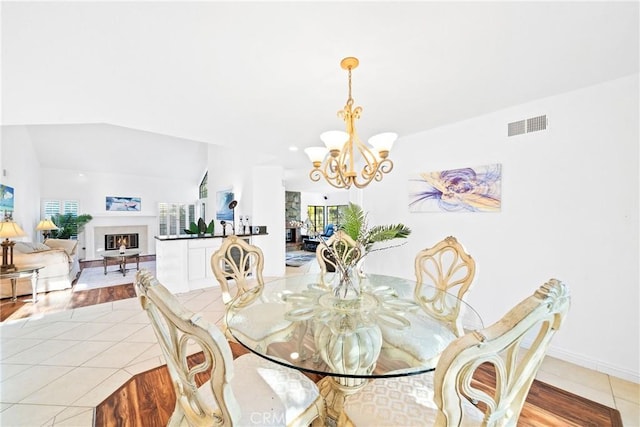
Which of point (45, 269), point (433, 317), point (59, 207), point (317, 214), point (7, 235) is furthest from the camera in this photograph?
point (317, 214)

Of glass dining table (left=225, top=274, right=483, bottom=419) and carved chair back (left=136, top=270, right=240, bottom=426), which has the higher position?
carved chair back (left=136, top=270, right=240, bottom=426)

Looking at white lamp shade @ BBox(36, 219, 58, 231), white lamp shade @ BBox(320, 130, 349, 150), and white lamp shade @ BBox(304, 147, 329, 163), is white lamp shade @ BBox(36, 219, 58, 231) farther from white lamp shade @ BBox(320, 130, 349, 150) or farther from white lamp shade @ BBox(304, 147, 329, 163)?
white lamp shade @ BBox(320, 130, 349, 150)

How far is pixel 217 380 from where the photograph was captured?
0.72 m

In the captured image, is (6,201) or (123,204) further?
(123,204)

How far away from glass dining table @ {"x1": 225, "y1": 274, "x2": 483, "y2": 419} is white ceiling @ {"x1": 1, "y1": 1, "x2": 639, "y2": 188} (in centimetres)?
166

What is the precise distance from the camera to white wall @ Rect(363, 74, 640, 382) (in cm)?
195

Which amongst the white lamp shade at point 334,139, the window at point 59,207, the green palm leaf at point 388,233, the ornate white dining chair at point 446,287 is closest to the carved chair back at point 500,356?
the ornate white dining chair at point 446,287

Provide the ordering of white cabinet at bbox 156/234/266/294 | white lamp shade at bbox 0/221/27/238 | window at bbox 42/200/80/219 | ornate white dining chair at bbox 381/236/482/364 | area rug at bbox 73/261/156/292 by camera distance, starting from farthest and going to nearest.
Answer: window at bbox 42/200/80/219
area rug at bbox 73/261/156/292
white cabinet at bbox 156/234/266/294
white lamp shade at bbox 0/221/27/238
ornate white dining chair at bbox 381/236/482/364

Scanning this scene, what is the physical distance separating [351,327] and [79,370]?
7.67 ft

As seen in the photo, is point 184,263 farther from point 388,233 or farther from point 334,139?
point 334,139

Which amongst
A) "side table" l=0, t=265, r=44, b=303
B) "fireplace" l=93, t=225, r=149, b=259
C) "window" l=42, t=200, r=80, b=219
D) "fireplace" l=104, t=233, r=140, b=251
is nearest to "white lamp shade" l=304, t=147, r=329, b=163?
"side table" l=0, t=265, r=44, b=303

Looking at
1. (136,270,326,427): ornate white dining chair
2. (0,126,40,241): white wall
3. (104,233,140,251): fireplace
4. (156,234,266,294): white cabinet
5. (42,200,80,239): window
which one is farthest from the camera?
(104,233,140,251): fireplace

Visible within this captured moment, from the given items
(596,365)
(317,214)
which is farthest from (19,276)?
(317,214)

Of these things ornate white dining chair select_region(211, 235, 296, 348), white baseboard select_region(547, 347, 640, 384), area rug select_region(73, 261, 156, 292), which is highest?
ornate white dining chair select_region(211, 235, 296, 348)
